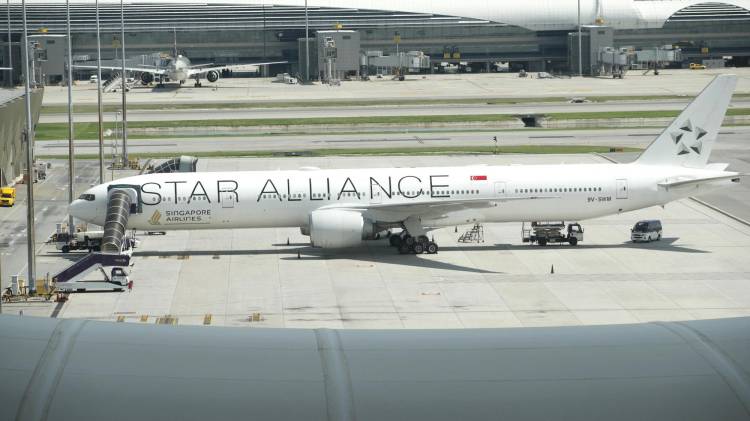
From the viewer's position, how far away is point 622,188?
53.5 m

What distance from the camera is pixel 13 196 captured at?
70.2 meters

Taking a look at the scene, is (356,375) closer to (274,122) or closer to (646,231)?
(646,231)

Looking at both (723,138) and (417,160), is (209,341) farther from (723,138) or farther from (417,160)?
(723,138)

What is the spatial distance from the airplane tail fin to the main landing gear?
11.5 m

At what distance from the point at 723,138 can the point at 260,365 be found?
98651 millimetres

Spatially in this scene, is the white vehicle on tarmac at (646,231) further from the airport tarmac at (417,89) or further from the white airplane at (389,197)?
the airport tarmac at (417,89)

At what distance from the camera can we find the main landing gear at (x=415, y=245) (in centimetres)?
5231

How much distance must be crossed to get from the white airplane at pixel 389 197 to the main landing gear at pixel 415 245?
5cm

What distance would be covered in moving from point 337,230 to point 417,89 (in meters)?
106

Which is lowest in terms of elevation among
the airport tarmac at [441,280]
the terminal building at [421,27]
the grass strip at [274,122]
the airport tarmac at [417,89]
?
the airport tarmac at [441,280]

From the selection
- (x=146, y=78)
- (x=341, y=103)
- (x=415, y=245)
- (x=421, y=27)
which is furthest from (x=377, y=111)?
(x=415, y=245)

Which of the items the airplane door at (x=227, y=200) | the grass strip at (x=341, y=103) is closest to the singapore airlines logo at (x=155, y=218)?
the airplane door at (x=227, y=200)

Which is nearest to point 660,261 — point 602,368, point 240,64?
point 602,368

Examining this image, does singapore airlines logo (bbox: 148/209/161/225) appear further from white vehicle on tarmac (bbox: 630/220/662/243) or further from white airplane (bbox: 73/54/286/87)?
white airplane (bbox: 73/54/286/87)
